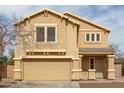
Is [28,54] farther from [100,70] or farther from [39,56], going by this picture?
[100,70]

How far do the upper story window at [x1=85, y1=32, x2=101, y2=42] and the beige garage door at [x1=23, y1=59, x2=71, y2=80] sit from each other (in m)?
8.30

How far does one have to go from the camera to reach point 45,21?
36.3 m

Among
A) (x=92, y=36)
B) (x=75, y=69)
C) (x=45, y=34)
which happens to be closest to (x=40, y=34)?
(x=45, y=34)

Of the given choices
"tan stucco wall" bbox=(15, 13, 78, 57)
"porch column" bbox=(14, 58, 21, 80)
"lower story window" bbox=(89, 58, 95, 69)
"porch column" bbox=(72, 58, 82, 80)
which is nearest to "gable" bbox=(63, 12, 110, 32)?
"lower story window" bbox=(89, 58, 95, 69)

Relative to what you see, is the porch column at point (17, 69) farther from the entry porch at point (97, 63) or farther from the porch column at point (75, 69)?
the entry porch at point (97, 63)

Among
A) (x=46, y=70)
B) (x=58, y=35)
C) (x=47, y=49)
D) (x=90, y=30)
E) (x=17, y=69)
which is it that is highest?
(x=90, y=30)

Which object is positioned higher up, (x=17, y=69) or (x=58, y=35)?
(x=58, y=35)

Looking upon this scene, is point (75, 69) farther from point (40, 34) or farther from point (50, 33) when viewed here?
point (40, 34)

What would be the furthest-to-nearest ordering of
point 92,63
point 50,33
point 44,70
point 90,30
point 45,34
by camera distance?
1. point 90,30
2. point 92,63
3. point 44,70
4. point 50,33
5. point 45,34

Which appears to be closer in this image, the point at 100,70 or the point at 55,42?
the point at 55,42

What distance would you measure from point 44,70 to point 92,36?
32.9 ft

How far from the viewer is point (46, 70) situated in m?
36.4

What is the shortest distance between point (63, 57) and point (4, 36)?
26.4ft

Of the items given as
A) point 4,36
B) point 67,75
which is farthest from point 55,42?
point 4,36
